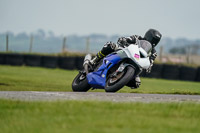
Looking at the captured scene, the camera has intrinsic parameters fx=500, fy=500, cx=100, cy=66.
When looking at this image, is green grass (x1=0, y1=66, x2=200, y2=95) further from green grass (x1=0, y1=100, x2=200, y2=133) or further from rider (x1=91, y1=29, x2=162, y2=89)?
green grass (x1=0, y1=100, x2=200, y2=133)

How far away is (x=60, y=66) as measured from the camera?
31.5 metres

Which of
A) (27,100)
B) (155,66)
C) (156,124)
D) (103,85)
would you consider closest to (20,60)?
(155,66)

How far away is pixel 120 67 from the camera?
33.2 feet

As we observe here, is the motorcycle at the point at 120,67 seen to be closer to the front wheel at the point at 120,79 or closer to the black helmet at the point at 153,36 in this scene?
the front wheel at the point at 120,79

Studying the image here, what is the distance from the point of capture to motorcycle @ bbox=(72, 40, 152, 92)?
1002cm

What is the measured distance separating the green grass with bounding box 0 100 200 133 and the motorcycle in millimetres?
2733

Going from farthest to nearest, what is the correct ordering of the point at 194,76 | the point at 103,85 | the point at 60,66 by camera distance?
the point at 60,66 → the point at 194,76 → the point at 103,85

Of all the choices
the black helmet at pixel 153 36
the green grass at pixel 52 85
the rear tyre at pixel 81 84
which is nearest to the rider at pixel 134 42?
the black helmet at pixel 153 36

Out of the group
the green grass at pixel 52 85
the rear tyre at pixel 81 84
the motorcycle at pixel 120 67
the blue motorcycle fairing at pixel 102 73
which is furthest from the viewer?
the green grass at pixel 52 85

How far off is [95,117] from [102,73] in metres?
4.75

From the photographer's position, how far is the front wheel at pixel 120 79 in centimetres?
985

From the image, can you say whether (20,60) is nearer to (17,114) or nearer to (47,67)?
(47,67)

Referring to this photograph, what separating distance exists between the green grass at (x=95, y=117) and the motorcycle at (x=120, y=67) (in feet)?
8.97

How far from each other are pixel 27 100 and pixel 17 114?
1.29 metres
